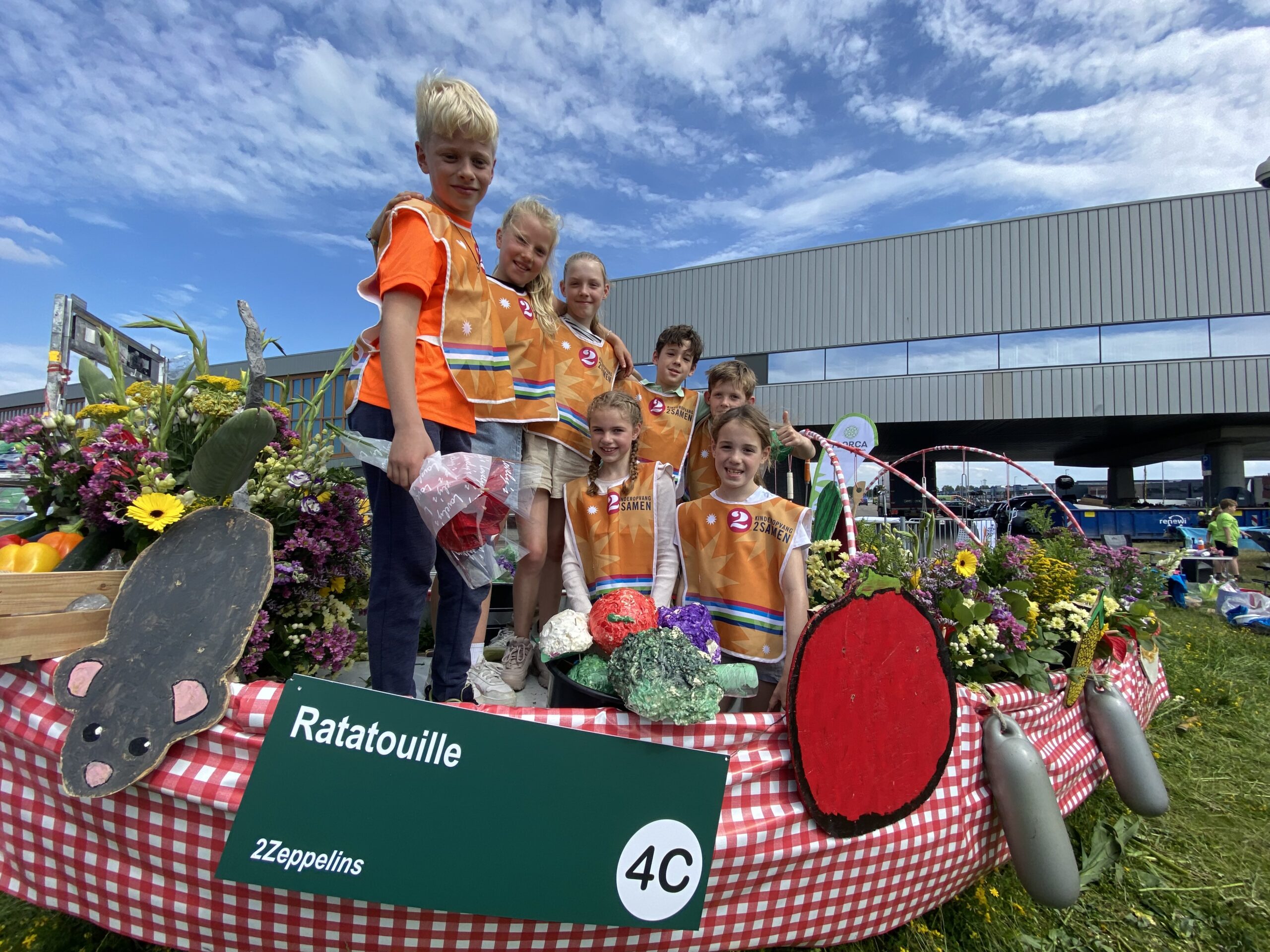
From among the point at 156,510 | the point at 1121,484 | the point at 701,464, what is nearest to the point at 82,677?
the point at 156,510

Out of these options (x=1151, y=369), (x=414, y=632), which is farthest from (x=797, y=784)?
(x=1151, y=369)

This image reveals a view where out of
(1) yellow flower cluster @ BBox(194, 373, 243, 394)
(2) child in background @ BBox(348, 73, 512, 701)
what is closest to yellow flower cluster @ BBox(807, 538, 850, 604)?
(2) child in background @ BBox(348, 73, 512, 701)

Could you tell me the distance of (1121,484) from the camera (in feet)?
84.9

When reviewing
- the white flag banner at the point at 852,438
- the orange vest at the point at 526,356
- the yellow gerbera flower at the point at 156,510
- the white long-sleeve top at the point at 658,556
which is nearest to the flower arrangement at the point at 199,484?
the yellow gerbera flower at the point at 156,510

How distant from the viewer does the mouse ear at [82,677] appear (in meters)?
1.21

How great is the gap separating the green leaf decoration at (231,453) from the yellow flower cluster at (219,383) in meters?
0.63

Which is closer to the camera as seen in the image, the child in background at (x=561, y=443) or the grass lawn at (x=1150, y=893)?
the grass lawn at (x=1150, y=893)

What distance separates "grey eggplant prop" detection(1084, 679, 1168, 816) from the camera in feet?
7.05

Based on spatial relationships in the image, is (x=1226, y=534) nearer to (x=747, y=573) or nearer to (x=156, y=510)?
(x=747, y=573)

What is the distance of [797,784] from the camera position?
57.9 inches

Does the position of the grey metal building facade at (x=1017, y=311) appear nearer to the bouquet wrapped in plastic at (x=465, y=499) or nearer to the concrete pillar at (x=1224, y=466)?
the concrete pillar at (x=1224, y=466)

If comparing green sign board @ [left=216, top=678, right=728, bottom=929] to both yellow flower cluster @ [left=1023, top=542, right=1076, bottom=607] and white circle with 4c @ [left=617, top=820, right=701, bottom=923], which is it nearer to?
white circle with 4c @ [left=617, top=820, right=701, bottom=923]

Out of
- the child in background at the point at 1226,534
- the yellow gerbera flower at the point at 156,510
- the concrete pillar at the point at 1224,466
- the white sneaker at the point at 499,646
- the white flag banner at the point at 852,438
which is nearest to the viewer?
the yellow gerbera flower at the point at 156,510

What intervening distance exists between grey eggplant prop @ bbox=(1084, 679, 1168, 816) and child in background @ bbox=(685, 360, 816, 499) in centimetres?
156
